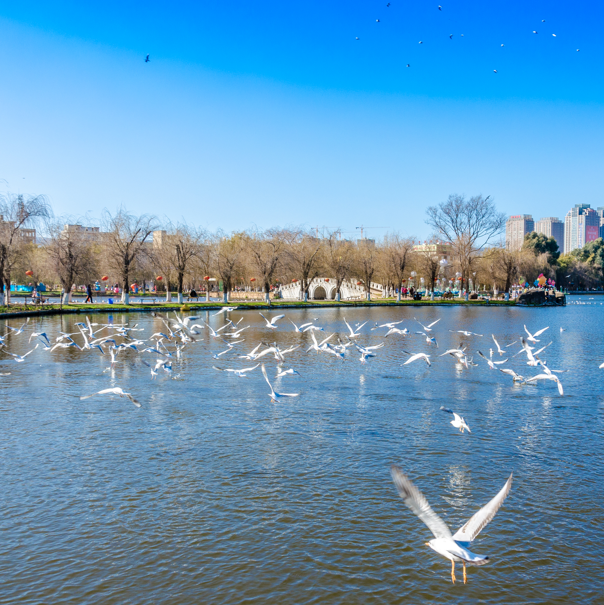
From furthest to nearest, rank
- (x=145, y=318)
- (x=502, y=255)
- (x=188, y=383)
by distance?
(x=502, y=255) < (x=145, y=318) < (x=188, y=383)

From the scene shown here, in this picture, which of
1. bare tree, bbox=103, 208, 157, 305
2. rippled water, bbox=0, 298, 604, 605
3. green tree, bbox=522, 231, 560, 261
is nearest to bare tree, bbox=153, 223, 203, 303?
bare tree, bbox=103, 208, 157, 305

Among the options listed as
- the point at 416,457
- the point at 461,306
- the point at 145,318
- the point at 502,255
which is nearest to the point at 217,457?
the point at 416,457

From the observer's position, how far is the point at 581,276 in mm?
169625

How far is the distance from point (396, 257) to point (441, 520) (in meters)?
90.0

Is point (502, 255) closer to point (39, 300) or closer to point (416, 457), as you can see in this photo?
point (39, 300)

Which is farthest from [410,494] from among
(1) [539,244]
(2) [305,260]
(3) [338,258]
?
(1) [539,244]

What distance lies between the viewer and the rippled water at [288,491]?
879 cm

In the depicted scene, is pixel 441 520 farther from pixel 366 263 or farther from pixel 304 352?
pixel 366 263

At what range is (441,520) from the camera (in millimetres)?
6609

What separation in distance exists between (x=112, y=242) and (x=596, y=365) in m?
57.4

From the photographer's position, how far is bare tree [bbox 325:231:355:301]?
301ft

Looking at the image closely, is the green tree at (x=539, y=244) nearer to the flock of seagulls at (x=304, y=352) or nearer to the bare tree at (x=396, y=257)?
the bare tree at (x=396, y=257)

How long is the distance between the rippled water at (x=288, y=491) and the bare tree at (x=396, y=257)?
72954 millimetres

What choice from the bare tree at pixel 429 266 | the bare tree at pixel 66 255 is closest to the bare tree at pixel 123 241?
the bare tree at pixel 66 255
